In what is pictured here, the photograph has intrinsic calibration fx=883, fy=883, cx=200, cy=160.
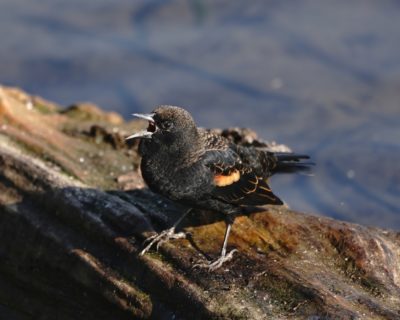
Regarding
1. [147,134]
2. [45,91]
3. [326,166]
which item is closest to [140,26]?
[45,91]

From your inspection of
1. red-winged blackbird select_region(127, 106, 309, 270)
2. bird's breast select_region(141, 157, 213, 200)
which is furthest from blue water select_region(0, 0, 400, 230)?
bird's breast select_region(141, 157, 213, 200)

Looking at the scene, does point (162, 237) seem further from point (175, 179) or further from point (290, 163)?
point (290, 163)

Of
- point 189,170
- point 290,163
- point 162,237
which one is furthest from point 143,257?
point 290,163

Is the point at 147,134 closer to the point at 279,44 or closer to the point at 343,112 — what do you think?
the point at 343,112

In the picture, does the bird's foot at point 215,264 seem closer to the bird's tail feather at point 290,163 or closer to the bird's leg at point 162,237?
the bird's leg at point 162,237

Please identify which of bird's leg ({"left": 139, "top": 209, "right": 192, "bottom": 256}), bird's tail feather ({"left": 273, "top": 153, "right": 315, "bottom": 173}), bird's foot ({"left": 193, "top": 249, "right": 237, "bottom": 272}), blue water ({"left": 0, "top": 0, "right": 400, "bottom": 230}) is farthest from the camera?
blue water ({"left": 0, "top": 0, "right": 400, "bottom": 230})

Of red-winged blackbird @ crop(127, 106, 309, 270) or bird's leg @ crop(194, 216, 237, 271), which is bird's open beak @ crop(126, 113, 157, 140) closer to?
red-winged blackbird @ crop(127, 106, 309, 270)
